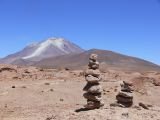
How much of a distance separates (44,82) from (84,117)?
2323 cm

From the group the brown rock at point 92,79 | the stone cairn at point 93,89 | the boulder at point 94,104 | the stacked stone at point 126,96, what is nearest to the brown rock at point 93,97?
the stone cairn at point 93,89

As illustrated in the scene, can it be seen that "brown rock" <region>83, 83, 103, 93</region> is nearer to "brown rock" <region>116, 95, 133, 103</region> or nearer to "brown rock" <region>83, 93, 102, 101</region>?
"brown rock" <region>83, 93, 102, 101</region>

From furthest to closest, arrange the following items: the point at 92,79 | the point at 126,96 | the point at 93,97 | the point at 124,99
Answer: the point at 124,99 → the point at 126,96 → the point at 92,79 → the point at 93,97

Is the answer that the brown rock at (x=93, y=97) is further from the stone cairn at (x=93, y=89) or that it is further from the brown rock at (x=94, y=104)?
the brown rock at (x=94, y=104)

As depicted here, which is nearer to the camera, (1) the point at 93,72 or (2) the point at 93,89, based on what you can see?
(2) the point at 93,89

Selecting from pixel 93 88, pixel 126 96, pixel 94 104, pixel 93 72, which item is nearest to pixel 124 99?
pixel 126 96

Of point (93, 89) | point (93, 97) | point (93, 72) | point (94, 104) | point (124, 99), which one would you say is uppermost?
point (93, 72)

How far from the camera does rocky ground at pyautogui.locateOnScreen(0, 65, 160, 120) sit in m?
27.5

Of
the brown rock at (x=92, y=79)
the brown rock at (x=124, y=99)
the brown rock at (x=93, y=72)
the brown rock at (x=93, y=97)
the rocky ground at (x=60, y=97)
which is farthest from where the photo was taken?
the brown rock at (x=124, y=99)

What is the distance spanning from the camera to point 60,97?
42.1 meters

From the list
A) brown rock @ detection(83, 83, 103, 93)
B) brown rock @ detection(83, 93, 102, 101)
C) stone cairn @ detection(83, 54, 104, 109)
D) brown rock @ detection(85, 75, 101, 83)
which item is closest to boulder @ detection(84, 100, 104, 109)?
stone cairn @ detection(83, 54, 104, 109)

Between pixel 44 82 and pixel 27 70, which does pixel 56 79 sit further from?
pixel 27 70

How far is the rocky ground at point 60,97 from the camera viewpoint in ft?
90.4

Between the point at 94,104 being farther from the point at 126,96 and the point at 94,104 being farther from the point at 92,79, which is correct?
A: the point at 126,96
